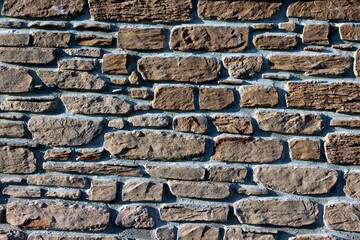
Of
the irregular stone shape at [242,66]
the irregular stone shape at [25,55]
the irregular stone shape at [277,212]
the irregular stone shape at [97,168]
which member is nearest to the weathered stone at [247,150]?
the irregular stone shape at [277,212]

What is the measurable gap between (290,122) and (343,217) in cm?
53

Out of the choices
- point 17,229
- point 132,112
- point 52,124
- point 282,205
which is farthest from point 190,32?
point 17,229

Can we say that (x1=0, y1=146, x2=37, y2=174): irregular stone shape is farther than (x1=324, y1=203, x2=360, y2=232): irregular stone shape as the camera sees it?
Yes

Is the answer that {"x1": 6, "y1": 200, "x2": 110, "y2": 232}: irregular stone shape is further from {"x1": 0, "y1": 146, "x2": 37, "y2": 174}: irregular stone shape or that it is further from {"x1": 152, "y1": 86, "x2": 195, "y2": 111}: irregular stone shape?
{"x1": 152, "y1": 86, "x2": 195, "y2": 111}: irregular stone shape

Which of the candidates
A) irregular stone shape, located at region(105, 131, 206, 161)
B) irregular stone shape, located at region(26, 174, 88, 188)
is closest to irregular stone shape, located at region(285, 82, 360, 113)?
irregular stone shape, located at region(105, 131, 206, 161)

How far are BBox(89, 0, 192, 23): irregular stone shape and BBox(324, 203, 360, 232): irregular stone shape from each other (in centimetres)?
119

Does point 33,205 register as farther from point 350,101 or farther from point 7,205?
point 350,101

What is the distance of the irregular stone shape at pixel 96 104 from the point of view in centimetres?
213

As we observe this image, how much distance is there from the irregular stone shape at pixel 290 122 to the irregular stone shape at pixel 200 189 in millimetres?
364

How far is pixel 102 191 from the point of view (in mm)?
2123

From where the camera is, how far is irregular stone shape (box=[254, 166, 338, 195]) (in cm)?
207

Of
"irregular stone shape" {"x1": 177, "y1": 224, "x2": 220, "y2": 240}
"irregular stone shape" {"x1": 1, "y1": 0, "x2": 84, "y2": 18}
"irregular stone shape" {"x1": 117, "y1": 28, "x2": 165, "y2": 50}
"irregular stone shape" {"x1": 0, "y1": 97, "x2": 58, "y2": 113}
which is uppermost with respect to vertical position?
"irregular stone shape" {"x1": 1, "y1": 0, "x2": 84, "y2": 18}

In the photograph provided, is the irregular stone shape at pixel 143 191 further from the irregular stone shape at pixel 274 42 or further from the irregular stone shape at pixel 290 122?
the irregular stone shape at pixel 274 42

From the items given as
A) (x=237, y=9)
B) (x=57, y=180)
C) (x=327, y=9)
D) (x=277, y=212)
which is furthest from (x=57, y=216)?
(x=327, y=9)
